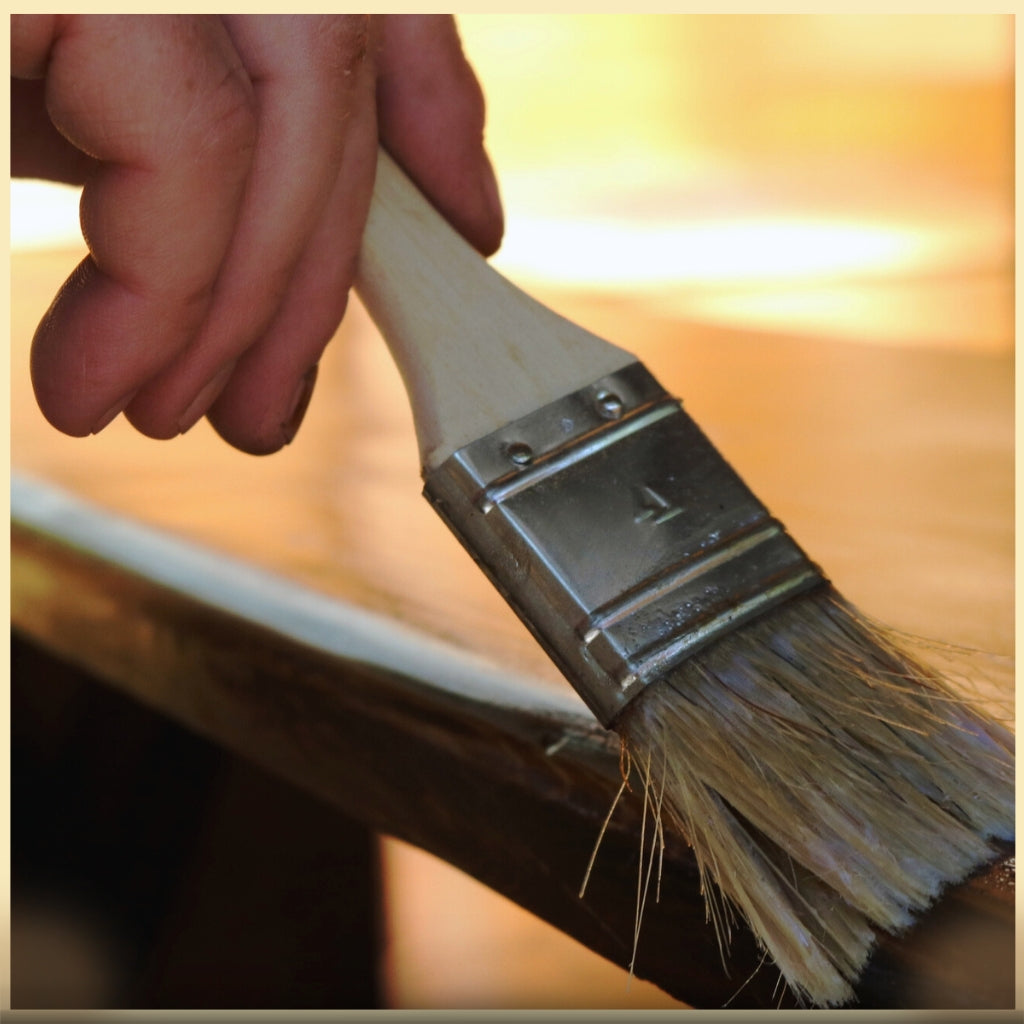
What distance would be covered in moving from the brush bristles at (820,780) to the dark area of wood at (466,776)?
0.02 m

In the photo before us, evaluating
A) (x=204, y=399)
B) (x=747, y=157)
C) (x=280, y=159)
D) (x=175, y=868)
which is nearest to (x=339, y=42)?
(x=280, y=159)

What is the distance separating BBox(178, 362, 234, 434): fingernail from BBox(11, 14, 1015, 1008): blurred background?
539 mm

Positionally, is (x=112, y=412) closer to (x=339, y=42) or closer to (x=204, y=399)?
(x=204, y=399)

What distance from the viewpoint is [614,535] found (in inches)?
17.4

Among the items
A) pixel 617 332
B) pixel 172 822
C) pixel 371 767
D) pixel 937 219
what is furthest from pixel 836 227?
pixel 371 767

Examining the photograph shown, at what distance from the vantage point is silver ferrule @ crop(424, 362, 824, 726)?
42 cm

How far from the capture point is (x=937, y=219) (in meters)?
1.84

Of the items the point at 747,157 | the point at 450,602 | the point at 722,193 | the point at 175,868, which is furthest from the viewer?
the point at 747,157

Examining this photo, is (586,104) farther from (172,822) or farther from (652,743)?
(652,743)

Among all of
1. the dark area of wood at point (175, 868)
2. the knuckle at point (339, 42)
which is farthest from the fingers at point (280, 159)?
the dark area of wood at point (175, 868)

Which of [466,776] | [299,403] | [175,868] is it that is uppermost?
[299,403]

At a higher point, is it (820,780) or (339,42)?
(339,42)

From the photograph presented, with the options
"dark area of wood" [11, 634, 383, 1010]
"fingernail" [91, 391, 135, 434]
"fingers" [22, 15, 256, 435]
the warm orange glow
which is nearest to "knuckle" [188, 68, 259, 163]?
"fingers" [22, 15, 256, 435]

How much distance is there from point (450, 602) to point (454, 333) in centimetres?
15
